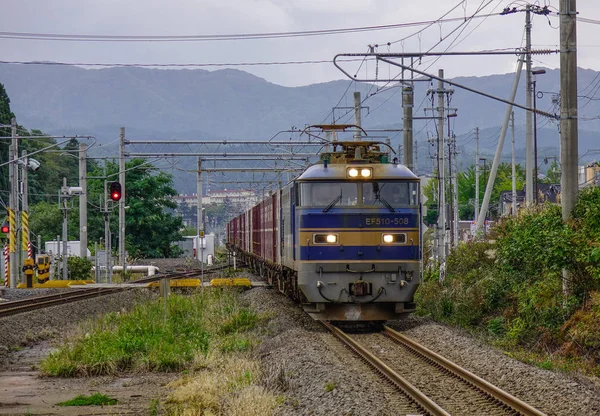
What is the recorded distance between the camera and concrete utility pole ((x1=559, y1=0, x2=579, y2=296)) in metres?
17.1

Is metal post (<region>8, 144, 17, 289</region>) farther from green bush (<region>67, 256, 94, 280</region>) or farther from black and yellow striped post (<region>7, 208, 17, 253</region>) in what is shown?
green bush (<region>67, 256, 94, 280</region>)

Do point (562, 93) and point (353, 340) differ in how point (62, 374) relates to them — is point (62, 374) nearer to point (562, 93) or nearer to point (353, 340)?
point (353, 340)

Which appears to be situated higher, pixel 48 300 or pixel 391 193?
pixel 391 193

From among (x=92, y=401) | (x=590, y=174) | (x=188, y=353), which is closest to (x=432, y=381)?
(x=92, y=401)

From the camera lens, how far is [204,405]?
10703 millimetres

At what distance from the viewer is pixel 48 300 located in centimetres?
2659

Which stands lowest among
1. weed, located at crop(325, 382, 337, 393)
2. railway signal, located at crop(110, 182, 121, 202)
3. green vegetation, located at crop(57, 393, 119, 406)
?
green vegetation, located at crop(57, 393, 119, 406)

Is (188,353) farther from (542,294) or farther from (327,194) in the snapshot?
(542,294)

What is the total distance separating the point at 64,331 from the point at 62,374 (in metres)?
6.85

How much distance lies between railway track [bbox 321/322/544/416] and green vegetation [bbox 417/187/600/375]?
6.13 feet

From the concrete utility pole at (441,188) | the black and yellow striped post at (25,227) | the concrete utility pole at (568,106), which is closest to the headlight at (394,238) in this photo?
the concrete utility pole at (568,106)

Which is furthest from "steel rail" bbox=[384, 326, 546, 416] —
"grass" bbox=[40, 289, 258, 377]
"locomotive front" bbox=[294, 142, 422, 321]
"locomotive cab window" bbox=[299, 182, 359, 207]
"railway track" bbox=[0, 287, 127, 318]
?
"railway track" bbox=[0, 287, 127, 318]

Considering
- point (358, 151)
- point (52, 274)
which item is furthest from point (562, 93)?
point (52, 274)

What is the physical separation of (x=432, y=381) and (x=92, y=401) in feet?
Result: 14.4
